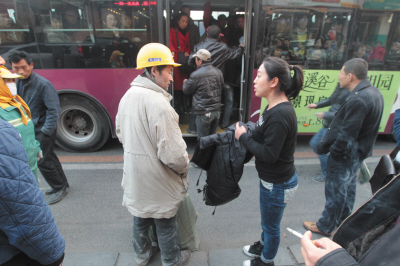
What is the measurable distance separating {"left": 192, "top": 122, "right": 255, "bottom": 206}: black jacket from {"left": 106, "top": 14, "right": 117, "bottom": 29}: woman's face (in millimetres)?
3278

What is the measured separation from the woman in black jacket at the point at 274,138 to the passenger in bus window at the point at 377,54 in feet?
12.1

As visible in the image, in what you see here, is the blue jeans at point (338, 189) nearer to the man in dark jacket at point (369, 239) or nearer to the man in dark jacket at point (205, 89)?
the man in dark jacket at point (369, 239)

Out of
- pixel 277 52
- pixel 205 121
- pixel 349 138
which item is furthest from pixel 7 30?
pixel 349 138

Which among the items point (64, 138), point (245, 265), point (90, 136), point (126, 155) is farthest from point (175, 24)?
point (245, 265)

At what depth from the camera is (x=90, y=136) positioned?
4672 millimetres

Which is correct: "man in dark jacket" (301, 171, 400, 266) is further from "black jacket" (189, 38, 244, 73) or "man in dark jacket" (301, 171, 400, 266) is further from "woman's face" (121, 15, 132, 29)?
"woman's face" (121, 15, 132, 29)

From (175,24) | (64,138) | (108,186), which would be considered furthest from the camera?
(175,24)

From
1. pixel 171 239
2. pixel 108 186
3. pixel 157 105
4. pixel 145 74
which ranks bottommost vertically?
pixel 108 186

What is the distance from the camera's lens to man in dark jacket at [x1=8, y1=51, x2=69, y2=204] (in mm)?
2727

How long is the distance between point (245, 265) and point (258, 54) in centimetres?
341

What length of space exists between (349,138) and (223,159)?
1.18 metres

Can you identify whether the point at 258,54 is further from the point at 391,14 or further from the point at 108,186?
the point at 108,186

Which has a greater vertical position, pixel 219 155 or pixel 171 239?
pixel 219 155

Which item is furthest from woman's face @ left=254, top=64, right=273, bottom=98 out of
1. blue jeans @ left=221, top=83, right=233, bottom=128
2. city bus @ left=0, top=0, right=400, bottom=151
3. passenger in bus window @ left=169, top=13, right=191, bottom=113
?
passenger in bus window @ left=169, top=13, right=191, bottom=113
